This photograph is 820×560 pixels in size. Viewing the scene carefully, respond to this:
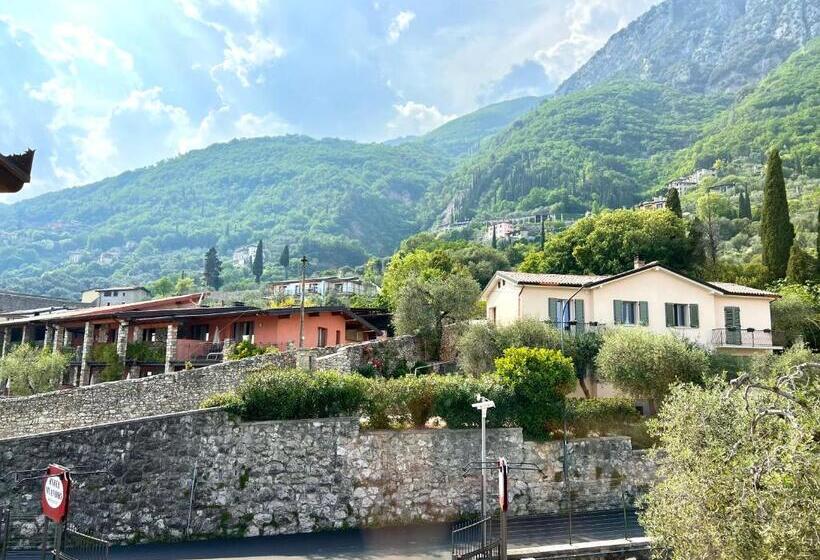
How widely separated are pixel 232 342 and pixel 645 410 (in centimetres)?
2280

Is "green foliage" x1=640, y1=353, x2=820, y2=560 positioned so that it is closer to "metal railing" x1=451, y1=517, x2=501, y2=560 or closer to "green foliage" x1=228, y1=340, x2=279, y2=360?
"metal railing" x1=451, y1=517, x2=501, y2=560

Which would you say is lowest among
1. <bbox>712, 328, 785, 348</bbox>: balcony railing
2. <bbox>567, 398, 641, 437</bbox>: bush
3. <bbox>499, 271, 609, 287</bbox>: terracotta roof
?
<bbox>567, 398, 641, 437</bbox>: bush

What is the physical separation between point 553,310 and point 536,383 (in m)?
11.5

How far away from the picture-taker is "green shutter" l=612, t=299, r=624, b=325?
3425 cm

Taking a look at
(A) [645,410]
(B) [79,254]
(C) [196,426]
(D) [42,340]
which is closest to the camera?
(C) [196,426]

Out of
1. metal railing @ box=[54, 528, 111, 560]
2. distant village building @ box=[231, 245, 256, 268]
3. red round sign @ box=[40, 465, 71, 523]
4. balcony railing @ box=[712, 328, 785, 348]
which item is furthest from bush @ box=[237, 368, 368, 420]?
distant village building @ box=[231, 245, 256, 268]

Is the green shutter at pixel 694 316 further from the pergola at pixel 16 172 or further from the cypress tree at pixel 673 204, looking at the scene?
the pergola at pixel 16 172

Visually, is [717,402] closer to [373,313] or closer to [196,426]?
[196,426]

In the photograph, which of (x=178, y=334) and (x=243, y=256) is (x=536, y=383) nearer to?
(x=178, y=334)

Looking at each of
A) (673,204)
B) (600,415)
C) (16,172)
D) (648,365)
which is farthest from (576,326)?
(673,204)

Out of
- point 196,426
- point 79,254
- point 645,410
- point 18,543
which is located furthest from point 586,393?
point 79,254

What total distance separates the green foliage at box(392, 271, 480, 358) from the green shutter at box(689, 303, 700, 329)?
12.2m

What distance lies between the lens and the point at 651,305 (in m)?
34.9

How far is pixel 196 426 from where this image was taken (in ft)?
66.2
